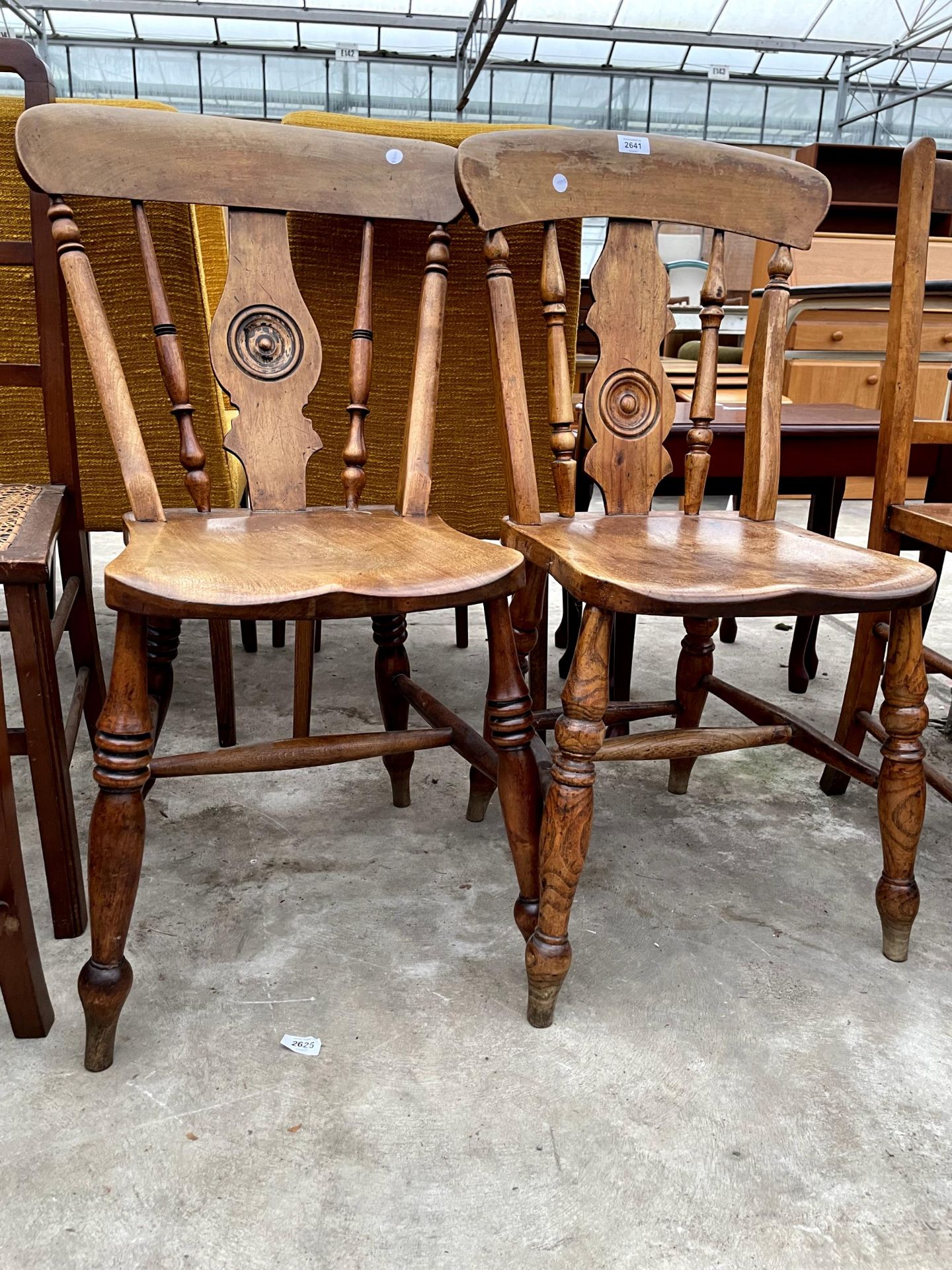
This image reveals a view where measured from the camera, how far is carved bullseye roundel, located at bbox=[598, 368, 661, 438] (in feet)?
4.93

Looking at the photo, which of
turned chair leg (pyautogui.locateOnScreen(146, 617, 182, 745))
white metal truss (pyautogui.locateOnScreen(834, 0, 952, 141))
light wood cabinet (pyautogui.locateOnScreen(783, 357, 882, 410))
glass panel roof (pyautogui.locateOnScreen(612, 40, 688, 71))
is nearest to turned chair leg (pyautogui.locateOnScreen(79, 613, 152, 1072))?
turned chair leg (pyautogui.locateOnScreen(146, 617, 182, 745))

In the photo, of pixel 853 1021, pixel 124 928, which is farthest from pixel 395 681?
pixel 853 1021

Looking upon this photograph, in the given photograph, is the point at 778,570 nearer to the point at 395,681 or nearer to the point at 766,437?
the point at 766,437

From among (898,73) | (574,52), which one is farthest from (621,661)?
(898,73)

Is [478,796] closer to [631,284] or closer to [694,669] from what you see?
[694,669]

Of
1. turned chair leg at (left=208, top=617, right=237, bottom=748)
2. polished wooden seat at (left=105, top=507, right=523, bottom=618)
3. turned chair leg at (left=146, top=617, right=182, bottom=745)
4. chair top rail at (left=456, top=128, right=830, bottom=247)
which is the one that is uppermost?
chair top rail at (left=456, top=128, right=830, bottom=247)

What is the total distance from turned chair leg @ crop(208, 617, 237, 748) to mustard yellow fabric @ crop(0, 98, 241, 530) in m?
0.27

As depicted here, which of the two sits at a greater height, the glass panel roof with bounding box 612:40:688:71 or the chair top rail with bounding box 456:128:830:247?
the glass panel roof with bounding box 612:40:688:71

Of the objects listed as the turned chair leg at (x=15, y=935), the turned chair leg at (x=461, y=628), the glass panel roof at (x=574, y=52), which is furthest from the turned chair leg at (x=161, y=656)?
the glass panel roof at (x=574, y=52)

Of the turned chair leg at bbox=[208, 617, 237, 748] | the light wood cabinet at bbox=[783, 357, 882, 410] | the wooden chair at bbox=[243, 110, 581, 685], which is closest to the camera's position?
the wooden chair at bbox=[243, 110, 581, 685]

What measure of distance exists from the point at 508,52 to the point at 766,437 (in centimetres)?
1179

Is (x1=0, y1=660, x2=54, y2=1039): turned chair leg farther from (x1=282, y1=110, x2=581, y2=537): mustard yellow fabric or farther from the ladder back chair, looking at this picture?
(x1=282, y1=110, x2=581, y2=537): mustard yellow fabric

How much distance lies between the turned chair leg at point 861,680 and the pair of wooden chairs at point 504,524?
266 mm

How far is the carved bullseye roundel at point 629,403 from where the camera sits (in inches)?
59.2
